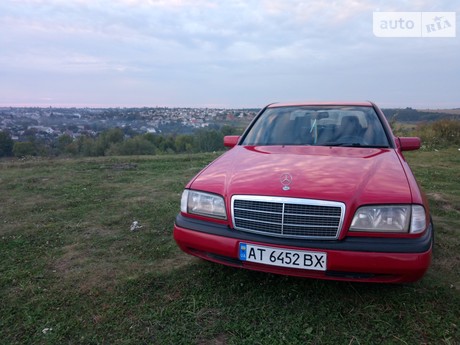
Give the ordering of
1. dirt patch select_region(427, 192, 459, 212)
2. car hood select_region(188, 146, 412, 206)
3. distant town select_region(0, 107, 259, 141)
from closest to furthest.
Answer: car hood select_region(188, 146, 412, 206) → dirt patch select_region(427, 192, 459, 212) → distant town select_region(0, 107, 259, 141)

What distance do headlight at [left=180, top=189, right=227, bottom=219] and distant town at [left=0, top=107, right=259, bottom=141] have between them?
18658 millimetres

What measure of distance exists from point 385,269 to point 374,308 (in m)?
0.43

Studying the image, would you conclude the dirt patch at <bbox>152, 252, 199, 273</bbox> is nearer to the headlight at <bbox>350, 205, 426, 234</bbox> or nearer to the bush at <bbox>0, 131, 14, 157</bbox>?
the headlight at <bbox>350, 205, 426, 234</bbox>

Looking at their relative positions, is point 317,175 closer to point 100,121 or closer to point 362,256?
point 362,256

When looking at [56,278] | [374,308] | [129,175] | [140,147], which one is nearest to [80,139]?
[140,147]

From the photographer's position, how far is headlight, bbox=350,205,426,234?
6.70ft

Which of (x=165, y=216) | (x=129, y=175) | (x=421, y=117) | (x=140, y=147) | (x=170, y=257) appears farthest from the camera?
(x=140, y=147)

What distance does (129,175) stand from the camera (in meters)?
7.00

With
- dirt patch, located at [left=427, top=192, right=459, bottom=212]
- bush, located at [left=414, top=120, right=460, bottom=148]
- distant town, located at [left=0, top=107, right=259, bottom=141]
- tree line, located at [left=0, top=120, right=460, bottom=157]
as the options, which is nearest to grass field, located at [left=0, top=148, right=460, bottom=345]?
dirt patch, located at [left=427, top=192, right=459, bottom=212]

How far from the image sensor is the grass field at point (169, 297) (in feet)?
6.57

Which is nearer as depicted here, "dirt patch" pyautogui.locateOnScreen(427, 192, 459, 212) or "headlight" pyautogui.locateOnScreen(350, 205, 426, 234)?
"headlight" pyautogui.locateOnScreen(350, 205, 426, 234)

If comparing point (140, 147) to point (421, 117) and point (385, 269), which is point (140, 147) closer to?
point (421, 117)

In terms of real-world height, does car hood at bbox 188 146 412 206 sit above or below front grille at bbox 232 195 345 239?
above

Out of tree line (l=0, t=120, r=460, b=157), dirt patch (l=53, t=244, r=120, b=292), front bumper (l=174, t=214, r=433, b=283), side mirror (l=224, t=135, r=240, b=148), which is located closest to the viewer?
front bumper (l=174, t=214, r=433, b=283)
